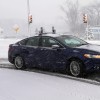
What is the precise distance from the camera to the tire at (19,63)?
11.1 metres

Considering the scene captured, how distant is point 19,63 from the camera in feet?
36.7

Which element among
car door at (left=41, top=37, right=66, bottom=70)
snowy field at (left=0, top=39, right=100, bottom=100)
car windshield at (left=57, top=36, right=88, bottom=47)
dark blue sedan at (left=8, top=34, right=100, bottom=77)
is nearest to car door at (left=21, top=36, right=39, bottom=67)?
dark blue sedan at (left=8, top=34, right=100, bottom=77)

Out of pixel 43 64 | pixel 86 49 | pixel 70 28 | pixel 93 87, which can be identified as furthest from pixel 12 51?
pixel 70 28

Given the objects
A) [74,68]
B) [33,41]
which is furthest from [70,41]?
[33,41]

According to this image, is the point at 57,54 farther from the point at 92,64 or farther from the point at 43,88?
the point at 43,88

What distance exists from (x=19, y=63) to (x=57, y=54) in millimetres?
2225

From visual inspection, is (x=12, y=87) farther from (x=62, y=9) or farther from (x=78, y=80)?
(x=62, y=9)

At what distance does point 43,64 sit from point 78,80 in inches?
81.2

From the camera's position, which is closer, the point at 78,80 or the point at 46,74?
the point at 78,80

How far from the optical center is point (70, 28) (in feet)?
304

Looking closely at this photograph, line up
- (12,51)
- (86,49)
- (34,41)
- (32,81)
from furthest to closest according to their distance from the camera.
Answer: (12,51) → (34,41) → (86,49) → (32,81)

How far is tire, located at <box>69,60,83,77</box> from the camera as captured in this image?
29.2ft

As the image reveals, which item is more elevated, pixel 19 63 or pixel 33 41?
pixel 33 41

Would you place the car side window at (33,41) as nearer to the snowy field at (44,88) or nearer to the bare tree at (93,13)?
the snowy field at (44,88)
